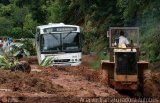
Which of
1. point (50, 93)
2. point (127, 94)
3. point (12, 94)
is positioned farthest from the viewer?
point (127, 94)

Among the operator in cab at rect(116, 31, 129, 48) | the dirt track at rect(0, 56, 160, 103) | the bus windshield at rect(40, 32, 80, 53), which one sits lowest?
the dirt track at rect(0, 56, 160, 103)

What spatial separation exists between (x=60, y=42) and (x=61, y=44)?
0.14 meters

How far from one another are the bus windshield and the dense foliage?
12.6 feet

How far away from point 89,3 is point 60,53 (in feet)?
48.3

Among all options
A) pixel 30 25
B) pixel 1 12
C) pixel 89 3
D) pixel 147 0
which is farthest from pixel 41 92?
pixel 1 12

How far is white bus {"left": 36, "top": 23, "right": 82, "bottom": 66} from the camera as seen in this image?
29359 millimetres

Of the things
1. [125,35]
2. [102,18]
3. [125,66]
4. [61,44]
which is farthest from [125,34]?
[102,18]

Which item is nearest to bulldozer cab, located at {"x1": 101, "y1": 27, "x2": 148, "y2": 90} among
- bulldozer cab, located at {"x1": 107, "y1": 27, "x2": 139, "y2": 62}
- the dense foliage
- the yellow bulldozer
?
the yellow bulldozer

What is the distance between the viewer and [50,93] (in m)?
15.5

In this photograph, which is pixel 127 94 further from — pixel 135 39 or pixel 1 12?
pixel 1 12

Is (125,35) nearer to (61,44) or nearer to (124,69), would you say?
(124,69)

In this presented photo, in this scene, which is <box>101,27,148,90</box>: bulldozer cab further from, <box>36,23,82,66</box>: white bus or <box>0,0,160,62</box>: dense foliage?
<box>36,23,82,66</box>: white bus

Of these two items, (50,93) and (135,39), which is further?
(135,39)

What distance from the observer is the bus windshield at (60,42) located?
1158 inches
